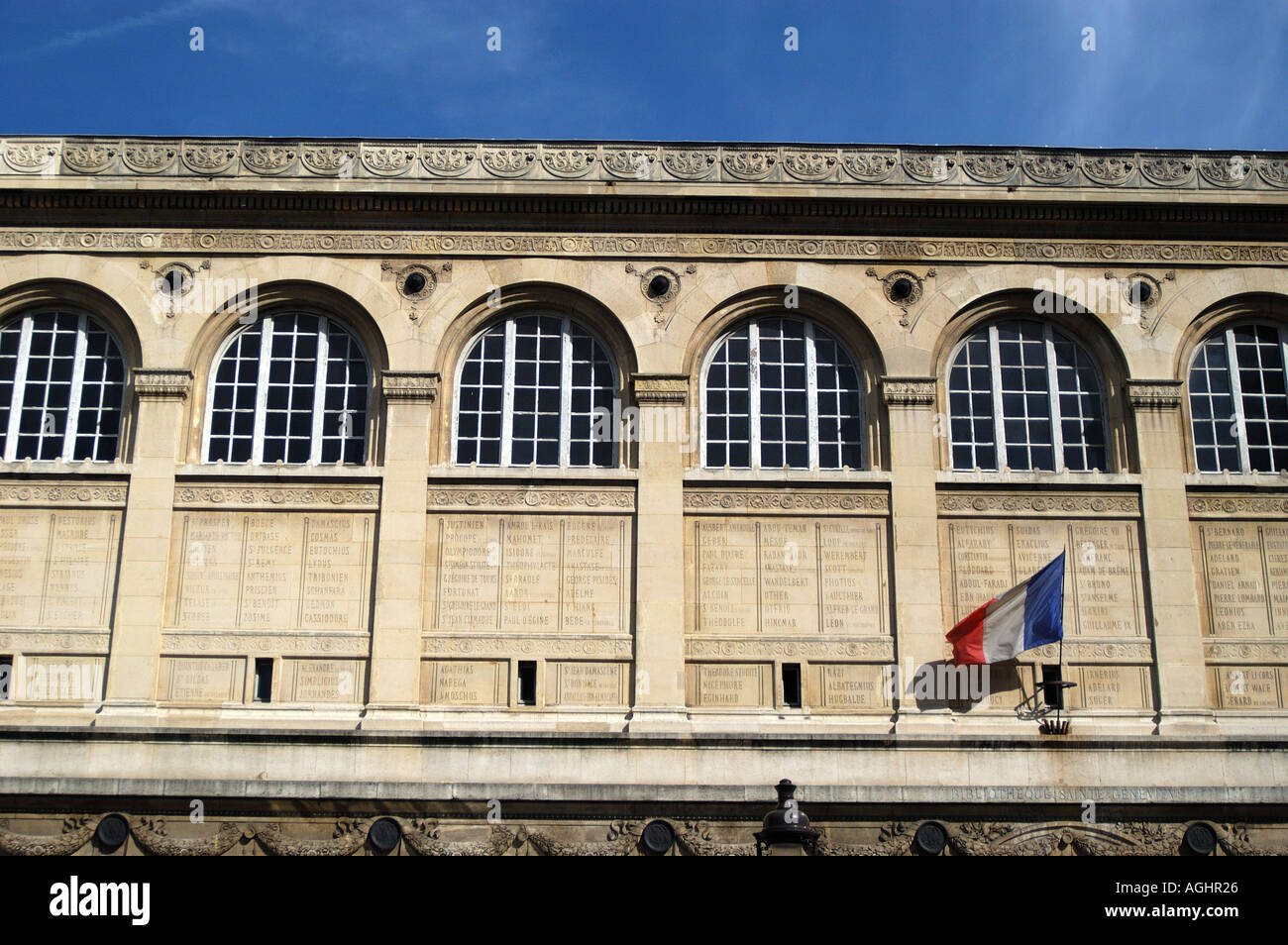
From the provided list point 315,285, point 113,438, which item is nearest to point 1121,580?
point 315,285

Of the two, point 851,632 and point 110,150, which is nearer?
point 851,632

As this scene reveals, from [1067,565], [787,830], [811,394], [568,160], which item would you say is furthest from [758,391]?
[787,830]

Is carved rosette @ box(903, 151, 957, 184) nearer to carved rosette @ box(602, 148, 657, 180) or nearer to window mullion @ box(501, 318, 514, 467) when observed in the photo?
carved rosette @ box(602, 148, 657, 180)

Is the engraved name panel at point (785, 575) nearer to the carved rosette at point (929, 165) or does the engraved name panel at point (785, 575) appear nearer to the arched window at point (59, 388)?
the carved rosette at point (929, 165)

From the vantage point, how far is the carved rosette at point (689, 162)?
86.1 feet

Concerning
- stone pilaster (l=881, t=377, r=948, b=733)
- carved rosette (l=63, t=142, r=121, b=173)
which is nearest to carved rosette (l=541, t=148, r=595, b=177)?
stone pilaster (l=881, t=377, r=948, b=733)

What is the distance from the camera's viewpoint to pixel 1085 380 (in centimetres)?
2616

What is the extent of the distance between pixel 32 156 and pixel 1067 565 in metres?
19.2

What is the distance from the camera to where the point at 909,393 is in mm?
25453

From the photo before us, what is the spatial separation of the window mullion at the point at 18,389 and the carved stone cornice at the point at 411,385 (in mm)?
6341

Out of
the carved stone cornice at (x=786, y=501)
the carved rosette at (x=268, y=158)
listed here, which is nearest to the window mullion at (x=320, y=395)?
the carved rosette at (x=268, y=158)

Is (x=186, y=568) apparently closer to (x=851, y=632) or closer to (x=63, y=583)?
(x=63, y=583)
